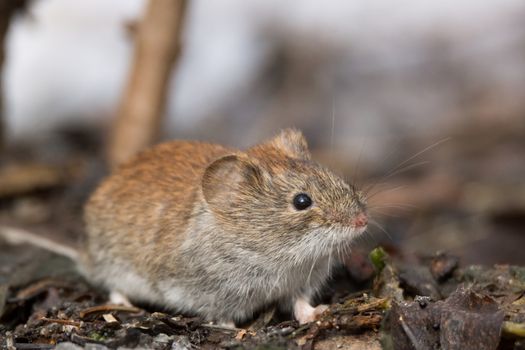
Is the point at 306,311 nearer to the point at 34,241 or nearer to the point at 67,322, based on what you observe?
the point at 67,322

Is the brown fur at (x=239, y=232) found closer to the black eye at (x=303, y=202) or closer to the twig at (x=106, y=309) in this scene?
the black eye at (x=303, y=202)

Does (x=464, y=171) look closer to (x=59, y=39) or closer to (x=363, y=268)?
(x=363, y=268)

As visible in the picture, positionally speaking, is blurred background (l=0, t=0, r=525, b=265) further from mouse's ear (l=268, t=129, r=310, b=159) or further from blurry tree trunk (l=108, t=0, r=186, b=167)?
mouse's ear (l=268, t=129, r=310, b=159)

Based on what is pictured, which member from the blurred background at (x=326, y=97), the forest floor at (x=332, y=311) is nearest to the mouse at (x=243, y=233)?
the forest floor at (x=332, y=311)

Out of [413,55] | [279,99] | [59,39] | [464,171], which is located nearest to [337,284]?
[464,171]

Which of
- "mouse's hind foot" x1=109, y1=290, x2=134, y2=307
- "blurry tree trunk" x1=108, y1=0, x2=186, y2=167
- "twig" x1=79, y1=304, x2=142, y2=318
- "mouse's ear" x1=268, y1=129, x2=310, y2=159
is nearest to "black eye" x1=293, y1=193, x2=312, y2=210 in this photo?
"mouse's ear" x1=268, y1=129, x2=310, y2=159
